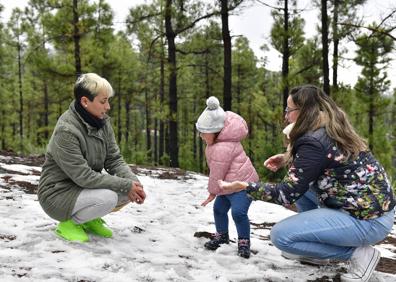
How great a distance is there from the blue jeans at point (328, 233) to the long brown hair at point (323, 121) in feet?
1.49

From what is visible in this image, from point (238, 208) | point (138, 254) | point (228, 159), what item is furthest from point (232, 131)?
point (138, 254)

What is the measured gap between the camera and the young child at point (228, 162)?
3.24 meters

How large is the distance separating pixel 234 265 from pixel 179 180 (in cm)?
474

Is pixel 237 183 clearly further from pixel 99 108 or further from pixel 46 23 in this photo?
pixel 46 23

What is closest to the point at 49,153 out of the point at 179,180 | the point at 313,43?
the point at 179,180

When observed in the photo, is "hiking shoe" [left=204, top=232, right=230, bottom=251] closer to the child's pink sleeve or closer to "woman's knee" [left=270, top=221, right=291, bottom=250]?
the child's pink sleeve

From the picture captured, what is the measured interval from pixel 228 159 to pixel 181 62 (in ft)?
69.0

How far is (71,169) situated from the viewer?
3.06m

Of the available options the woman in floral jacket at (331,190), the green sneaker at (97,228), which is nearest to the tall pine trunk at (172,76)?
the green sneaker at (97,228)

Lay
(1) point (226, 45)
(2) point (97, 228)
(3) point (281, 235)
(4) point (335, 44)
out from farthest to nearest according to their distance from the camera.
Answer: (4) point (335, 44) → (1) point (226, 45) → (2) point (97, 228) → (3) point (281, 235)

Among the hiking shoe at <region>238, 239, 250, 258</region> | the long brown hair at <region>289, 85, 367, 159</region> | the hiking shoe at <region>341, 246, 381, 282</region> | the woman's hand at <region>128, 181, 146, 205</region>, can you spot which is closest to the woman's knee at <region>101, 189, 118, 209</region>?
the woman's hand at <region>128, 181, 146, 205</region>

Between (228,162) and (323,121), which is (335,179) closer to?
(323,121)

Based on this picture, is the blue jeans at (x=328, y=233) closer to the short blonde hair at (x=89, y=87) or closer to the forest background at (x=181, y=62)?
the short blonde hair at (x=89, y=87)

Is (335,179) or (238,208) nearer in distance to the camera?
(335,179)
